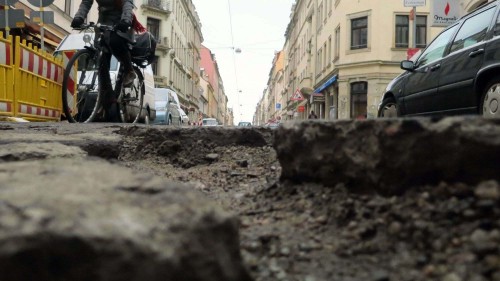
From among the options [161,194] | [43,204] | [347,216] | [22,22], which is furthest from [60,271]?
[22,22]

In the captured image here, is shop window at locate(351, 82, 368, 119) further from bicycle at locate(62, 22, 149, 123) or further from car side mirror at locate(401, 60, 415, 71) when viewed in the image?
bicycle at locate(62, 22, 149, 123)

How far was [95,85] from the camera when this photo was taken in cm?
595

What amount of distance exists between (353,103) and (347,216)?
86.9 ft

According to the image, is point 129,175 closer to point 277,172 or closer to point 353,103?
point 277,172

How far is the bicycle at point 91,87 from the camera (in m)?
5.52

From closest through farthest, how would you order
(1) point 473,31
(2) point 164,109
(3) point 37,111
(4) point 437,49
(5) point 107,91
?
(1) point 473,31 < (4) point 437,49 < (5) point 107,91 < (3) point 37,111 < (2) point 164,109

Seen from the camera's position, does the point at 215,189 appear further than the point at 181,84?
No

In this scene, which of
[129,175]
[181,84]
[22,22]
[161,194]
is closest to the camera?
[161,194]

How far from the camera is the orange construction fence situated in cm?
605

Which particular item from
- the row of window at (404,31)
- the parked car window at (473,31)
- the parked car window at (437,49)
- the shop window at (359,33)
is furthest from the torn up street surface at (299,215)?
the shop window at (359,33)

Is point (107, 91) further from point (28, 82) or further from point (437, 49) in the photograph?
point (437, 49)

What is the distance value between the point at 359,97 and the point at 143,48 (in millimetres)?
22756

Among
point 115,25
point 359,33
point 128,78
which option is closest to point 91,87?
point 128,78

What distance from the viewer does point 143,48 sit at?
5.83 m
